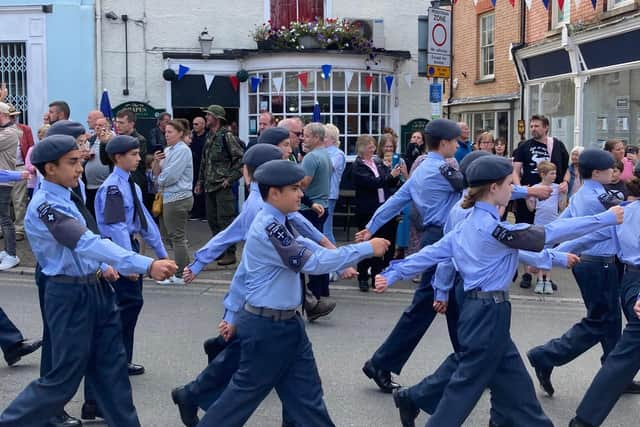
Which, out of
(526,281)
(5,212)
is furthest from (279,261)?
(5,212)

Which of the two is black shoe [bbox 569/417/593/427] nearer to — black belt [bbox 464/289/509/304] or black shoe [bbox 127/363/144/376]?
black belt [bbox 464/289/509/304]

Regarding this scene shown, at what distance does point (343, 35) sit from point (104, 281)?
994cm

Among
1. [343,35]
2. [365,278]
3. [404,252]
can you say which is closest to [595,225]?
[365,278]

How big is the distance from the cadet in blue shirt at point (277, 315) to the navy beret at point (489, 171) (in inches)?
28.2

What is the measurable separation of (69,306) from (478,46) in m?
18.1

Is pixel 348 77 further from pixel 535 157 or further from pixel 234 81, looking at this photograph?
pixel 535 157

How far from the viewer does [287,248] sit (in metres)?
3.98

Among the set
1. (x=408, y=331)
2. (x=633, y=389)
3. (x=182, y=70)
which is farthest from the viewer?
(x=182, y=70)

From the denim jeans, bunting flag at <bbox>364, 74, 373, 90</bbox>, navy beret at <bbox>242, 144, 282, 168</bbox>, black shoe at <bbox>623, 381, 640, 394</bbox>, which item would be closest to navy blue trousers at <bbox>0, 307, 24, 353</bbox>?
navy beret at <bbox>242, 144, 282, 168</bbox>

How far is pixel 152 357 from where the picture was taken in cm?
639

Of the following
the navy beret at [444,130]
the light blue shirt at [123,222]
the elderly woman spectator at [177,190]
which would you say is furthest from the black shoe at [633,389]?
the elderly woman spectator at [177,190]

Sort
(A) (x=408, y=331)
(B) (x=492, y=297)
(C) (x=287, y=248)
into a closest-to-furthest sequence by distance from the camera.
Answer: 1. (C) (x=287, y=248)
2. (B) (x=492, y=297)
3. (A) (x=408, y=331)

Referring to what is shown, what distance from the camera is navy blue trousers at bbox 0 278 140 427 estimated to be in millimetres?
4168

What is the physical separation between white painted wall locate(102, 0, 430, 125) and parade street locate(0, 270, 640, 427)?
5.85m
